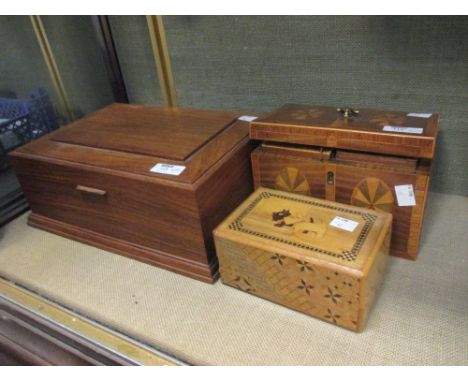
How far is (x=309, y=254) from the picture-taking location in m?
0.75

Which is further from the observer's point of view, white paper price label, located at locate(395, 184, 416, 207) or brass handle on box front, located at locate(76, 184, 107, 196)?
brass handle on box front, located at locate(76, 184, 107, 196)

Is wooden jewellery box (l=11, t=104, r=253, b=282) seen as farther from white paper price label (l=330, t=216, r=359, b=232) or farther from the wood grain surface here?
white paper price label (l=330, t=216, r=359, b=232)

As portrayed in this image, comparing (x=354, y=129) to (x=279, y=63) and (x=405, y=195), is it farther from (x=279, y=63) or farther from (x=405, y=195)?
Result: (x=279, y=63)

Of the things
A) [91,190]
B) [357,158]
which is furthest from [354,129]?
[91,190]

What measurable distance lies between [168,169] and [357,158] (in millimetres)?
434

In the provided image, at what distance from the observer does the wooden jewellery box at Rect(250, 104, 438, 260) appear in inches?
33.3

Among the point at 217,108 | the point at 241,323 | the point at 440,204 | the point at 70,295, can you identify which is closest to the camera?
the point at 241,323

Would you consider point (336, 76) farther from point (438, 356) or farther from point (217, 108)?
point (438, 356)

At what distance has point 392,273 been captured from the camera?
35.9 inches

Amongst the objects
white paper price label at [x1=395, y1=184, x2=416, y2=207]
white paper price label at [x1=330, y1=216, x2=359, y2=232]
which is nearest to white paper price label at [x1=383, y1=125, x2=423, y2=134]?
white paper price label at [x1=395, y1=184, x2=416, y2=207]

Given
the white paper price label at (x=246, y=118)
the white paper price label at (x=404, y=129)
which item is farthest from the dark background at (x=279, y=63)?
the white paper price label at (x=404, y=129)

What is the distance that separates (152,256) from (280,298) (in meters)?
0.36

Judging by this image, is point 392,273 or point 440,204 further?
point 440,204

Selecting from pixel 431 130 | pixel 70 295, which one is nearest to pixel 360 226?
pixel 431 130
